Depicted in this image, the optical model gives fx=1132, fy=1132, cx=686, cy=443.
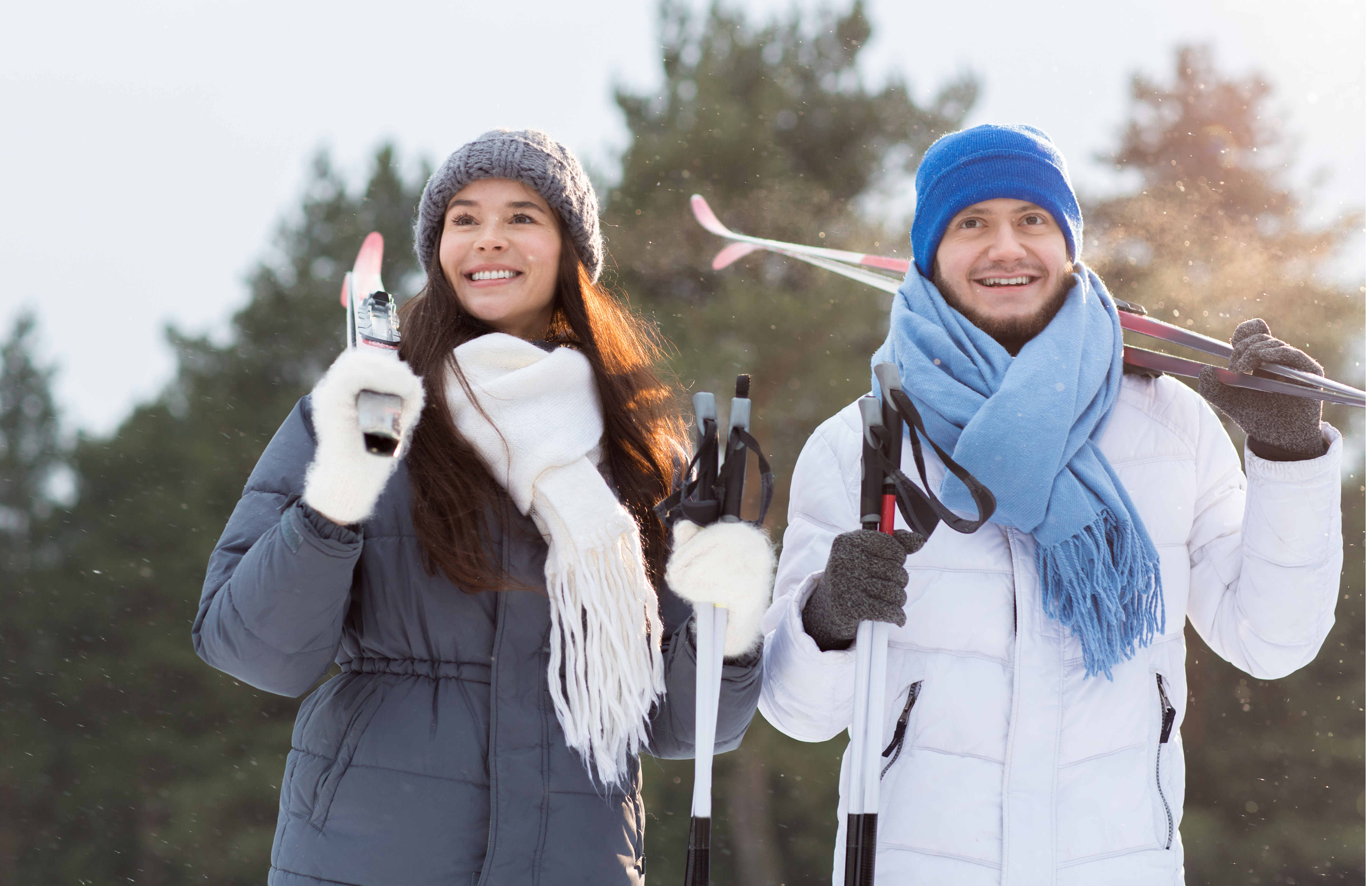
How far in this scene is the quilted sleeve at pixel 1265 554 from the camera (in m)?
1.79

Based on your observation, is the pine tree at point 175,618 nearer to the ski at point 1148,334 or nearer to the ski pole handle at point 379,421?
the ski at point 1148,334

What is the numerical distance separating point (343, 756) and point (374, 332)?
0.66 m

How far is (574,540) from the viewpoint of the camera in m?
1.79

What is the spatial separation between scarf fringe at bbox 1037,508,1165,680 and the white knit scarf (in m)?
0.66

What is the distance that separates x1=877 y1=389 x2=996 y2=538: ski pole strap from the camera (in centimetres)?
171

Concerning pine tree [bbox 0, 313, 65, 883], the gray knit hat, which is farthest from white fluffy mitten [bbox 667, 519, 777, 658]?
pine tree [bbox 0, 313, 65, 883]

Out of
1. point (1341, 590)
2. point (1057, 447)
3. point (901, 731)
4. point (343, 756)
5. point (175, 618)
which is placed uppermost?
point (1341, 590)

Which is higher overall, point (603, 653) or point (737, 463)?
point (737, 463)

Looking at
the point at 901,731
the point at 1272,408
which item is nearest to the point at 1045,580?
the point at 901,731

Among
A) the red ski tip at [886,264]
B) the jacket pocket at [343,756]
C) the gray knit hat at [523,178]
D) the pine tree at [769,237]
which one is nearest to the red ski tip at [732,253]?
the red ski tip at [886,264]

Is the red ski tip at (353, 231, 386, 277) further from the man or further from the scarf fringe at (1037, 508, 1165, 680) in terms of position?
the scarf fringe at (1037, 508, 1165, 680)

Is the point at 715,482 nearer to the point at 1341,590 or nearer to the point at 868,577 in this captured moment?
the point at 868,577

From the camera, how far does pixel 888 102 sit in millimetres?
11758

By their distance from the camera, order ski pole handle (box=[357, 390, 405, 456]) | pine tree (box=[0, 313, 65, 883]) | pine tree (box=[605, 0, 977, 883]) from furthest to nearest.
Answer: pine tree (box=[0, 313, 65, 883]), pine tree (box=[605, 0, 977, 883]), ski pole handle (box=[357, 390, 405, 456])
